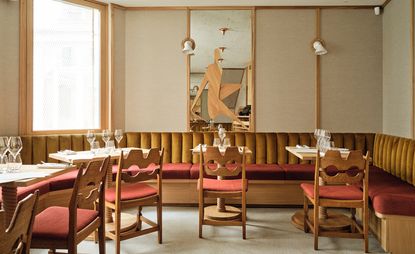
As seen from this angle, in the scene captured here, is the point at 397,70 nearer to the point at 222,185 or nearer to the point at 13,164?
the point at 222,185

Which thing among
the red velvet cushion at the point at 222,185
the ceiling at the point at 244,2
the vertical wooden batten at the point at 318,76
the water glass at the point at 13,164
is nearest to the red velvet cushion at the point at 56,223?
the water glass at the point at 13,164

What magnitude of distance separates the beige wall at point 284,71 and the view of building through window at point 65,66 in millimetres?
2378

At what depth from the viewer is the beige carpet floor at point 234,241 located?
3.22 meters

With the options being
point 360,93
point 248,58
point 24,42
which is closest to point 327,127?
point 360,93

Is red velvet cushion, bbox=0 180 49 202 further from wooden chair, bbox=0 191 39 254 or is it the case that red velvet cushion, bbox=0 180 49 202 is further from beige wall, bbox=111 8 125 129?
beige wall, bbox=111 8 125 129

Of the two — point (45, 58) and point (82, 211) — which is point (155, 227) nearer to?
point (82, 211)

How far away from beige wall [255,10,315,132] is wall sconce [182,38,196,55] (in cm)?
96

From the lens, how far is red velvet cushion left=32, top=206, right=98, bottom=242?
7.13ft

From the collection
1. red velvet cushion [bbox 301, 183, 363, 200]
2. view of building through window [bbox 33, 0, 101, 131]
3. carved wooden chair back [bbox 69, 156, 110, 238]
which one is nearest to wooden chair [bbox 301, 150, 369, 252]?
red velvet cushion [bbox 301, 183, 363, 200]

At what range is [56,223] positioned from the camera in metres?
2.28

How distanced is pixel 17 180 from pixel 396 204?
2.87 metres

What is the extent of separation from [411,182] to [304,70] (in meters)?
2.15

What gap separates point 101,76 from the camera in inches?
203

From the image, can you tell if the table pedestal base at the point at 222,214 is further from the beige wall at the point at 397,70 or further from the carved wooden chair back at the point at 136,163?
the beige wall at the point at 397,70
